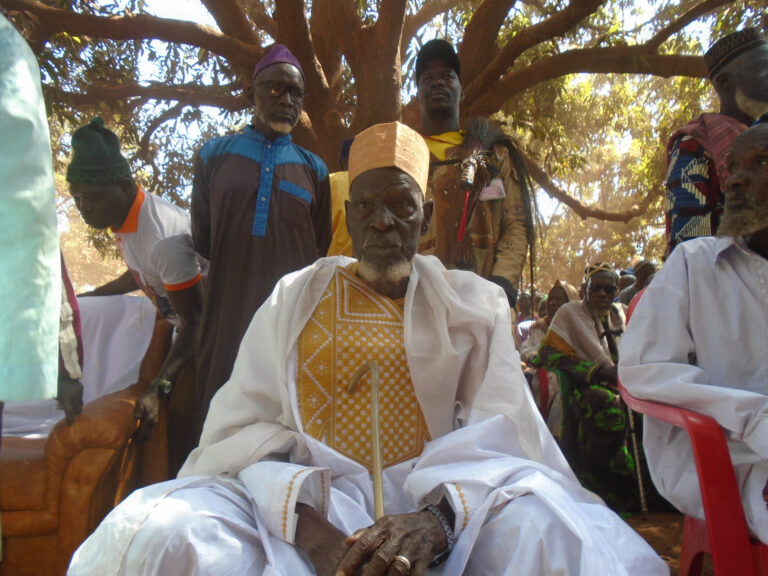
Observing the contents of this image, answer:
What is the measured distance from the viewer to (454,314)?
6.88 feet

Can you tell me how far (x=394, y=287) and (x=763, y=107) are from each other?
1.91 metres

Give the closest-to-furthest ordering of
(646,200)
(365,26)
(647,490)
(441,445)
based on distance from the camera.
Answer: (441,445) → (647,490) → (365,26) → (646,200)

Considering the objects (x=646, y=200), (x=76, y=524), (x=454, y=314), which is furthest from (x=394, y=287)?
(x=646, y=200)

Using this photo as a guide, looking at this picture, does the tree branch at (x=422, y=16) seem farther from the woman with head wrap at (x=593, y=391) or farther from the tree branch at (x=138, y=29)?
the woman with head wrap at (x=593, y=391)

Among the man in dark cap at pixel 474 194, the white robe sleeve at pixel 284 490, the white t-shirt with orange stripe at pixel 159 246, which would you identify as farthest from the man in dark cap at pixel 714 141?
the white t-shirt with orange stripe at pixel 159 246

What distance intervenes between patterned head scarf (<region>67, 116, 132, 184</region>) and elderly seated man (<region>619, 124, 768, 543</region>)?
2633 mm

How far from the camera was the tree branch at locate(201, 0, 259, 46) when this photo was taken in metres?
6.81

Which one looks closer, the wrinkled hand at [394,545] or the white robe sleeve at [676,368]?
the wrinkled hand at [394,545]

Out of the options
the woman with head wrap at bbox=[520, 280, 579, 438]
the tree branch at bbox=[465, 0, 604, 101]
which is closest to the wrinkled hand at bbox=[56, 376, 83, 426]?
the woman with head wrap at bbox=[520, 280, 579, 438]

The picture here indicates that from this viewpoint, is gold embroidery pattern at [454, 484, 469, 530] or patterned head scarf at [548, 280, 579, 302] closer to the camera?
gold embroidery pattern at [454, 484, 469, 530]

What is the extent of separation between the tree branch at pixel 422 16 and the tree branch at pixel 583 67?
68.6 inches

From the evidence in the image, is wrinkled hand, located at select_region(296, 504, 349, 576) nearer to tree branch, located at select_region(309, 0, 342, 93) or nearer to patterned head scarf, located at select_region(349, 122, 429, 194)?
patterned head scarf, located at select_region(349, 122, 429, 194)

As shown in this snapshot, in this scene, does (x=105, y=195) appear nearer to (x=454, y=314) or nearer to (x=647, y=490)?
(x=454, y=314)

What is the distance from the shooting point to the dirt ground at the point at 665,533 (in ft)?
12.0
